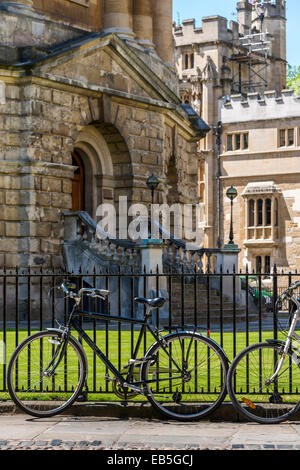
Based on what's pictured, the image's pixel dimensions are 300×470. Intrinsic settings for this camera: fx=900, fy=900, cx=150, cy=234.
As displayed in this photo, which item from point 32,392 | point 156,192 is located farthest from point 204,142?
point 32,392

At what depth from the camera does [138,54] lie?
27.9 metres

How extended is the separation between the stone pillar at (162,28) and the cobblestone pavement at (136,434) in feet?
73.7

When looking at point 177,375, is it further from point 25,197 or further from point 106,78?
point 106,78

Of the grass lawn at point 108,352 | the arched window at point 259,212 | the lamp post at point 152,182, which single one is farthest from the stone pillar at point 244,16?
the grass lawn at point 108,352

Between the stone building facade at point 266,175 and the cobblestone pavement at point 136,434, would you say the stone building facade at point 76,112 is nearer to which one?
the cobblestone pavement at point 136,434

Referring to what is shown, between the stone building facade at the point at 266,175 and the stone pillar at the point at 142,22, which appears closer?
the stone pillar at the point at 142,22

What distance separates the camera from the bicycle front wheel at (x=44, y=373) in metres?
9.45

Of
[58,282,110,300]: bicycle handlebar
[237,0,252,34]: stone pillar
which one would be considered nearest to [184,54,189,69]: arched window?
[237,0,252,34]: stone pillar

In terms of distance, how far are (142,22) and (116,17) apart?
175 cm

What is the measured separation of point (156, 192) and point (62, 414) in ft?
59.6

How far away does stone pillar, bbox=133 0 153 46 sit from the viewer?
2916 cm

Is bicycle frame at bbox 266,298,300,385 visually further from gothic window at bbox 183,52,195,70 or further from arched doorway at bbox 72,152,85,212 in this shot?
gothic window at bbox 183,52,195,70

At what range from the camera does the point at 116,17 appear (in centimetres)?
2773

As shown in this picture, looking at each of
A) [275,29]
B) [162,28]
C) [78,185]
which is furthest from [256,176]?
[78,185]
